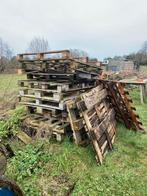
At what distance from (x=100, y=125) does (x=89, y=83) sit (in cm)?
166

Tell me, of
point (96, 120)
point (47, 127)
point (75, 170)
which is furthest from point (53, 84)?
point (75, 170)

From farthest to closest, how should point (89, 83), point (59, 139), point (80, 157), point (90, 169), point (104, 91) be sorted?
point (89, 83) → point (104, 91) → point (59, 139) → point (80, 157) → point (90, 169)

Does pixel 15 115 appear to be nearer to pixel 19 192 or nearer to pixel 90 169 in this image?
pixel 90 169

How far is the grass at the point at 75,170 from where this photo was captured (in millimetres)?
3039

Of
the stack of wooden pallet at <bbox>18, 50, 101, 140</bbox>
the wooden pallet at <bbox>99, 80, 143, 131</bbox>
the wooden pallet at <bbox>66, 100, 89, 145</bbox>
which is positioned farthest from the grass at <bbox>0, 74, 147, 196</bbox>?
the wooden pallet at <bbox>99, 80, 143, 131</bbox>

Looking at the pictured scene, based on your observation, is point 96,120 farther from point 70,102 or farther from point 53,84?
point 53,84

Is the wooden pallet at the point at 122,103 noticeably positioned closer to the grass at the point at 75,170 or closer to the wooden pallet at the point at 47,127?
the grass at the point at 75,170

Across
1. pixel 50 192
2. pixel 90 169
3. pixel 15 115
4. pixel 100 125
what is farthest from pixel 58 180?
pixel 15 115

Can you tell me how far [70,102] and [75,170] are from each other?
1264 mm

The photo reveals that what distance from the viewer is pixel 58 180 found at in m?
3.24

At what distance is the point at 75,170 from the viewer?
3.43 meters

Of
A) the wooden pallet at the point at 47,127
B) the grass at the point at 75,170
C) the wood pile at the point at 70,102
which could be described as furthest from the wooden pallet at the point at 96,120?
the wooden pallet at the point at 47,127

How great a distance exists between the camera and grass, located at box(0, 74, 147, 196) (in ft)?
9.97

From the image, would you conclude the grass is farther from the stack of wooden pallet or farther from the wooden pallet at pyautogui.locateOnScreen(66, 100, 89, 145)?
the stack of wooden pallet
